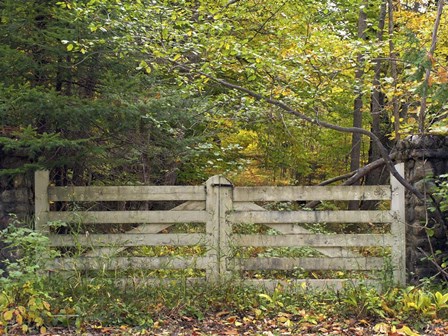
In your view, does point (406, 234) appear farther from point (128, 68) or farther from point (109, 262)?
point (128, 68)

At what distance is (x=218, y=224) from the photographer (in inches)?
270

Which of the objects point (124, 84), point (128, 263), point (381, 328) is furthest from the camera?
point (124, 84)

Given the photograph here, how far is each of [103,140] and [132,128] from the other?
43 cm

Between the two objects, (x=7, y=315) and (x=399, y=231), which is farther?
(x=399, y=231)

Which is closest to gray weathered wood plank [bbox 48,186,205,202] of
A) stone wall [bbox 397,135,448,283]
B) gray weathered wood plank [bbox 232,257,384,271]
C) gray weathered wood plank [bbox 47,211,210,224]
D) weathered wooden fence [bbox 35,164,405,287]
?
weathered wooden fence [bbox 35,164,405,287]

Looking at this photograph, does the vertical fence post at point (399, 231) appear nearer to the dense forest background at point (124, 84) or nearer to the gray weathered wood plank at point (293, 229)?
the gray weathered wood plank at point (293, 229)

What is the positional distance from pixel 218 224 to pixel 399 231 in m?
2.13

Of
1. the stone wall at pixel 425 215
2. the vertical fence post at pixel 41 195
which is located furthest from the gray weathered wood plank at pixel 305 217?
the vertical fence post at pixel 41 195

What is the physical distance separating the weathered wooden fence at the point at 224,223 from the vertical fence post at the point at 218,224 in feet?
0.04

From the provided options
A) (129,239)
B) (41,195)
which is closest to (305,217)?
→ (129,239)

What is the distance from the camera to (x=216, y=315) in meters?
6.18

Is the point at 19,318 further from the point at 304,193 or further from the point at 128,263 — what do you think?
the point at 304,193

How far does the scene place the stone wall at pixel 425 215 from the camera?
6.81 m

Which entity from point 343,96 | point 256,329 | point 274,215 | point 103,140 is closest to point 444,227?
point 274,215
